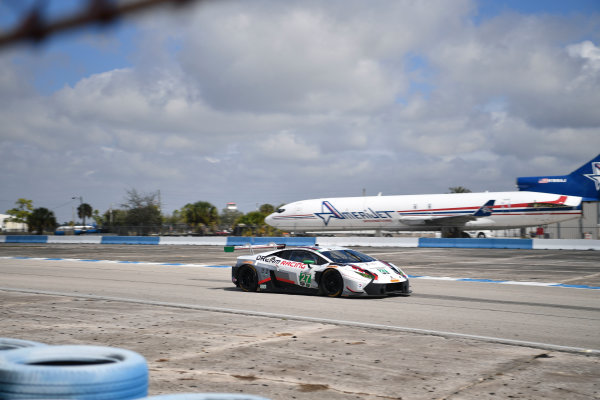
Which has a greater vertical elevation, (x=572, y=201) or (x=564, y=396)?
(x=572, y=201)

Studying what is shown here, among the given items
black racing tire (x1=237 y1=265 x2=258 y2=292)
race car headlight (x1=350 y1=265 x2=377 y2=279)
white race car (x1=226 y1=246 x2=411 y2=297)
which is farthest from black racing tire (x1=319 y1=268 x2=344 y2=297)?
black racing tire (x1=237 y1=265 x2=258 y2=292)

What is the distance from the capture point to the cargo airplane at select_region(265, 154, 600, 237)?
4631cm

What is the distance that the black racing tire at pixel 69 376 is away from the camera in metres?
3.88

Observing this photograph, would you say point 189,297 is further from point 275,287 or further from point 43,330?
point 43,330

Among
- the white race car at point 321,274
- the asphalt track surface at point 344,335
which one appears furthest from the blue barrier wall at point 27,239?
the white race car at point 321,274

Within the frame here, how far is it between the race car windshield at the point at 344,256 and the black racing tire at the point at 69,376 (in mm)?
9333

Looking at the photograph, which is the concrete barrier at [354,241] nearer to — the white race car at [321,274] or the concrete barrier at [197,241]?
the concrete barrier at [197,241]

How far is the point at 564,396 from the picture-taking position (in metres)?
5.53

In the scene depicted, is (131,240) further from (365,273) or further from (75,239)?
(365,273)

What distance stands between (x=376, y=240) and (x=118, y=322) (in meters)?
35.8

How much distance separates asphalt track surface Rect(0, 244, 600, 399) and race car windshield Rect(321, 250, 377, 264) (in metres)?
1.05

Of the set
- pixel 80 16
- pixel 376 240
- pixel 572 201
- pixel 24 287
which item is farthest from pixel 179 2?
pixel 572 201

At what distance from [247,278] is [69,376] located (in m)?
11.1

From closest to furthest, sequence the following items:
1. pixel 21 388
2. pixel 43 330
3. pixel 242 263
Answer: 1. pixel 21 388
2. pixel 43 330
3. pixel 242 263
